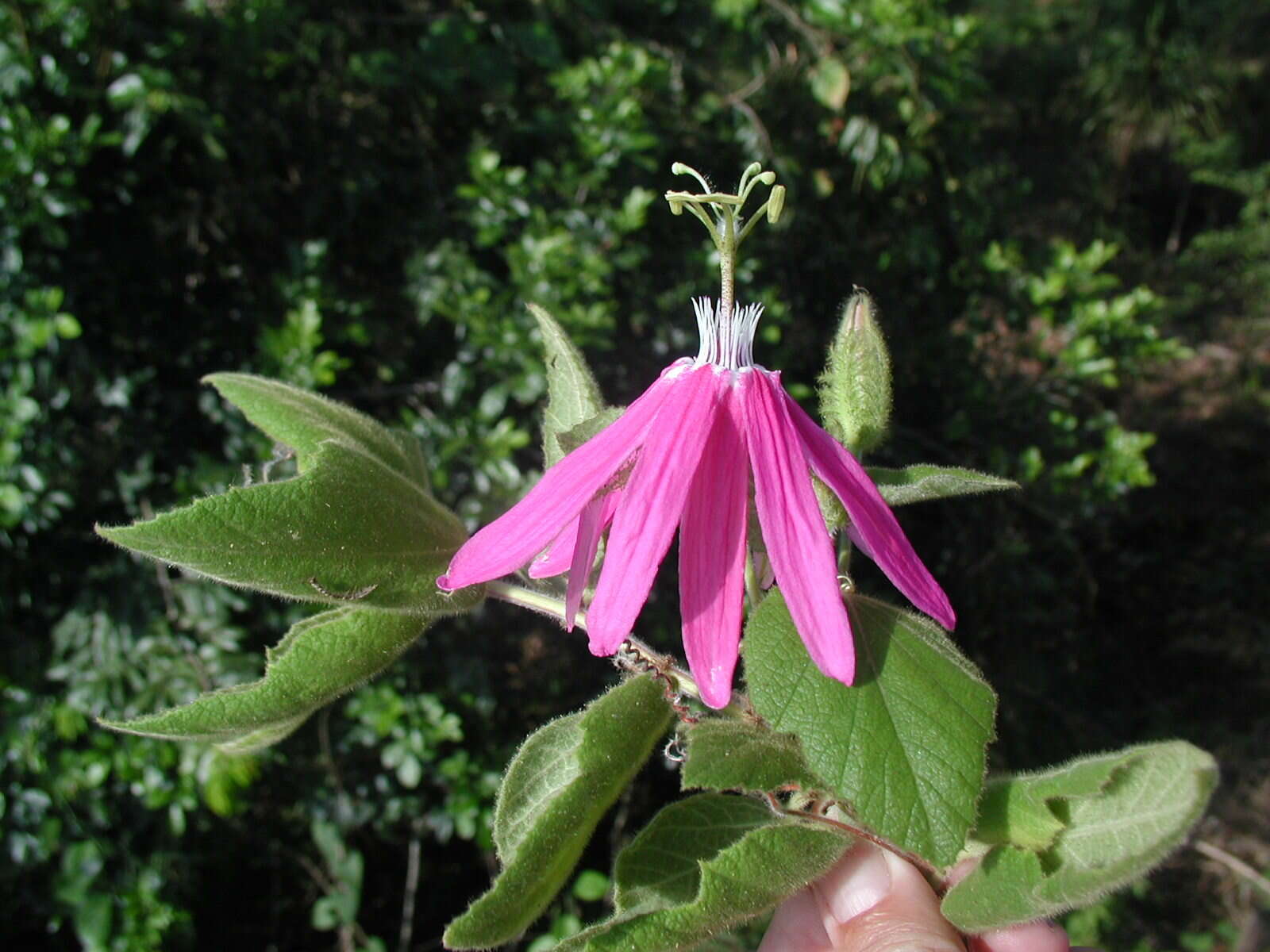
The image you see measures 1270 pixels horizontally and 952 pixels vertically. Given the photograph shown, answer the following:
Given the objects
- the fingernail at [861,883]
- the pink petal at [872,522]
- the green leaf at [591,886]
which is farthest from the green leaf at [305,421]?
the green leaf at [591,886]

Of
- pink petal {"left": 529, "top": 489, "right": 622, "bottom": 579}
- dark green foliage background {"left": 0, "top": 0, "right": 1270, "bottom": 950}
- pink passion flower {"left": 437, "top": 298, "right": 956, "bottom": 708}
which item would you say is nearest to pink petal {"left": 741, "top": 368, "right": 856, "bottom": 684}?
pink passion flower {"left": 437, "top": 298, "right": 956, "bottom": 708}

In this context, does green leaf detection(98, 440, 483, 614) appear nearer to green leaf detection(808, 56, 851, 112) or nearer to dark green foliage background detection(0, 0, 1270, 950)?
dark green foliage background detection(0, 0, 1270, 950)

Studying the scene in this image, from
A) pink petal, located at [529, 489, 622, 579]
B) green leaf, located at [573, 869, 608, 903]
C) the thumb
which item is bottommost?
green leaf, located at [573, 869, 608, 903]

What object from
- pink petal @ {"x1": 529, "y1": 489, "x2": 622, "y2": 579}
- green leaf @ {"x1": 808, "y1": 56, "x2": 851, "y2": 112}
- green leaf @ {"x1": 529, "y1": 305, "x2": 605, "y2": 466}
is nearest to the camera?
pink petal @ {"x1": 529, "y1": 489, "x2": 622, "y2": 579}

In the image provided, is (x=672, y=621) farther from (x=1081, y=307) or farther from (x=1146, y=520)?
(x=1146, y=520)

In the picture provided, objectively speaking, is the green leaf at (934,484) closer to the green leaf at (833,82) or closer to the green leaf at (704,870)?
the green leaf at (704,870)

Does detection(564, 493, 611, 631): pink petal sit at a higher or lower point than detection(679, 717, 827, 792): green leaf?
higher

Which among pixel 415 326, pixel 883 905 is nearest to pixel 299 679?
pixel 883 905
